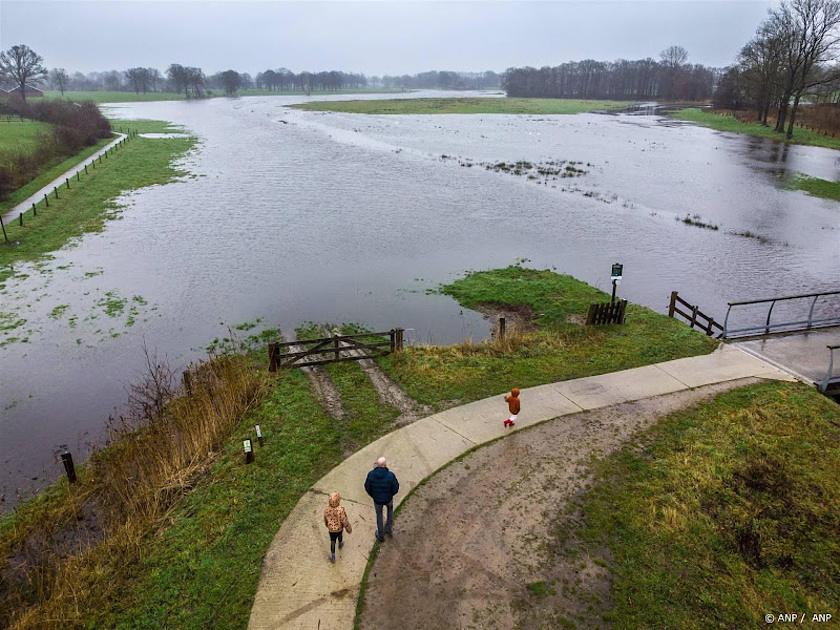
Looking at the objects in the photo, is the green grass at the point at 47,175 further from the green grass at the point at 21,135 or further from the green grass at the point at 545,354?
the green grass at the point at 545,354

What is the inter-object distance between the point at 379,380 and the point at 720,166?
54495 millimetres

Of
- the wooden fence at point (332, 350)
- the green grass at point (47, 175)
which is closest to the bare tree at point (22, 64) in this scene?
the green grass at point (47, 175)

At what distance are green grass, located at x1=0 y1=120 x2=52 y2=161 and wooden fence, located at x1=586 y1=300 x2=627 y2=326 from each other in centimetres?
5089

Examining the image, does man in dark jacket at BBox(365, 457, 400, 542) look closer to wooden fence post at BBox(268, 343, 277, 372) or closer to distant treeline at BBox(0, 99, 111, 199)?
wooden fence post at BBox(268, 343, 277, 372)

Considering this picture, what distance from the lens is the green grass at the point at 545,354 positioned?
52.3 feet

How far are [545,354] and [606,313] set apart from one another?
12.8 feet

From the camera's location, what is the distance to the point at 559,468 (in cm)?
1204

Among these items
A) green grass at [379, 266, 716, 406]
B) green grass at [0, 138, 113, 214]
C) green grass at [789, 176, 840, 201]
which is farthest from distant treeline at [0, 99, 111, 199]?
green grass at [789, 176, 840, 201]

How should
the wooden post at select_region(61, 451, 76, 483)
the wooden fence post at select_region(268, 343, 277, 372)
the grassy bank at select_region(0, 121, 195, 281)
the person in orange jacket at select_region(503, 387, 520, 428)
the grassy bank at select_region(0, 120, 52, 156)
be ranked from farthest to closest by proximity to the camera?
1. the grassy bank at select_region(0, 120, 52, 156)
2. the grassy bank at select_region(0, 121, 195, 281)
3. the wooden fence post at select_region(268, 343, 277, 372)
4. the person in orange jacket at select_region(503, 387, 520, 428)
5. the wooden post at select_region(61, 451, 76, 483)

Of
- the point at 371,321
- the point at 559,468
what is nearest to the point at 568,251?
the point at 371,321

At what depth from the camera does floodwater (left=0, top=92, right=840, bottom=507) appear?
18484mm

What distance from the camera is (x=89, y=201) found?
38.9 metres

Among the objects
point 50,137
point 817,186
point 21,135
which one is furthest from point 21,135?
point 817,186

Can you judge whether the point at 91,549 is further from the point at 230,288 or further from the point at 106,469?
the point at 230,288
